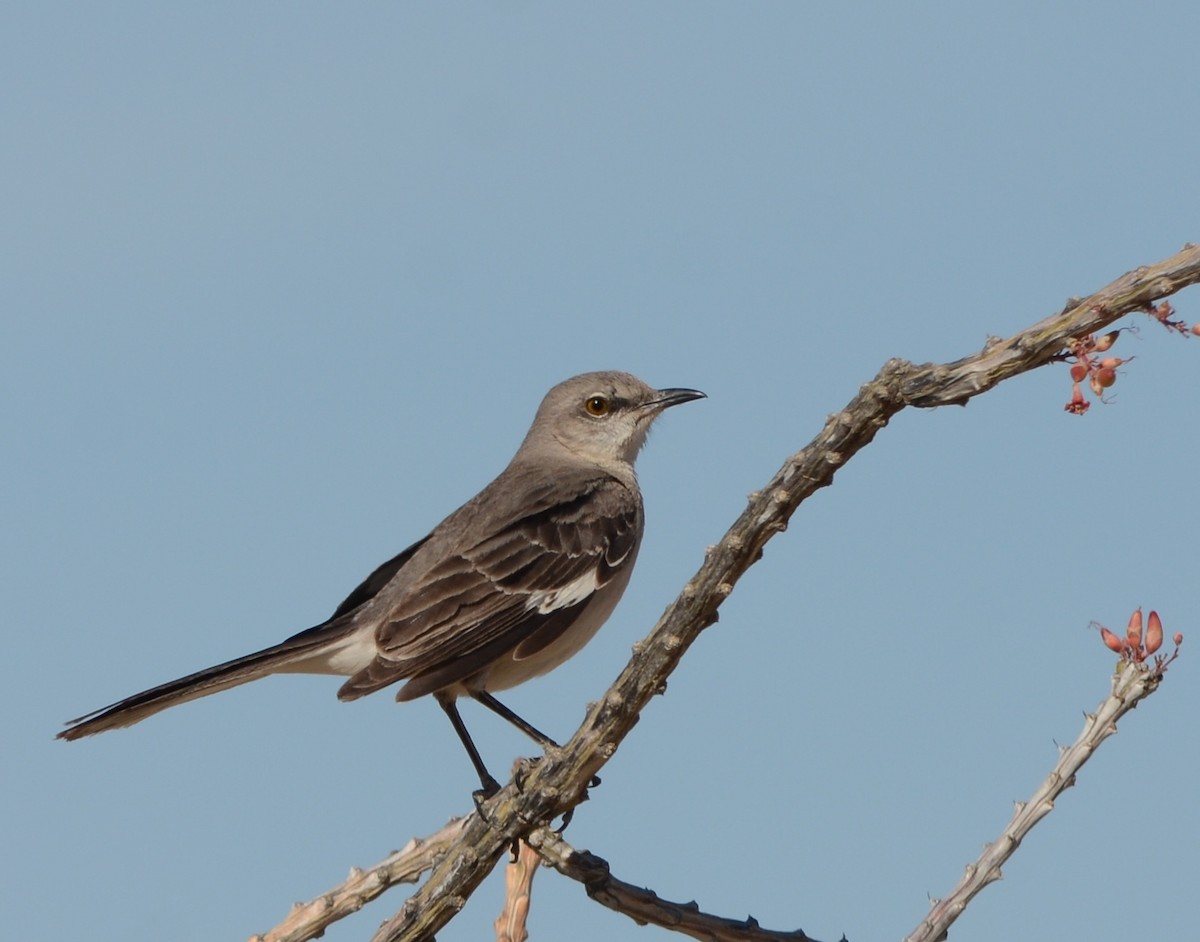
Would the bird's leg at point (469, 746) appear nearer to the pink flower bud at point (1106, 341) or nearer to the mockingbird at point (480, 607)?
the mockingbird at point (480, 607)

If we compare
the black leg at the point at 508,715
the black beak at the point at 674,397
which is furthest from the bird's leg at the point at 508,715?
the black beak at the point at 674,397

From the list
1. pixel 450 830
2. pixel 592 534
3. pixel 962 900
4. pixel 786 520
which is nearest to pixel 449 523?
pixel 592 534

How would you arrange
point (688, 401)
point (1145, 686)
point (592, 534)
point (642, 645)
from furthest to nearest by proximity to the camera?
1. point (688, 401)
2. point (592, 534)
3. point (642, 645)
4. point (1145, 686)

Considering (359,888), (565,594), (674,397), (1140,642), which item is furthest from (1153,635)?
(674,397)

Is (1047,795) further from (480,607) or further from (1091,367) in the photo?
(480,607)

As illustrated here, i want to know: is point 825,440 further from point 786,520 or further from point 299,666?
point 299,666

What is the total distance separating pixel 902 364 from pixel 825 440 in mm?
287

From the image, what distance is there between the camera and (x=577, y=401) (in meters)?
9.10

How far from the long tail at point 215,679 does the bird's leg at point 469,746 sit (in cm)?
57

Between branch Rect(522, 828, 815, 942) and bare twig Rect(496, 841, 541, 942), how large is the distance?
68mm

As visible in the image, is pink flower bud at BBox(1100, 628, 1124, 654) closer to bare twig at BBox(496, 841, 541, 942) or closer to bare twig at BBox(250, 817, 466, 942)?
bare twig at BBox(496, 841, 541, 942)

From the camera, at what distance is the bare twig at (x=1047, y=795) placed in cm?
391

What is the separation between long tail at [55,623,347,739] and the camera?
6.37 metres

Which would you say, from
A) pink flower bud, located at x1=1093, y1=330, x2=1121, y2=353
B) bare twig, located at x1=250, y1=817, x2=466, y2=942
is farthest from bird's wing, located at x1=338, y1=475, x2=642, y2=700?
pink flower bud, located at x1=1093, y1=330, x2=1121, y2=353
